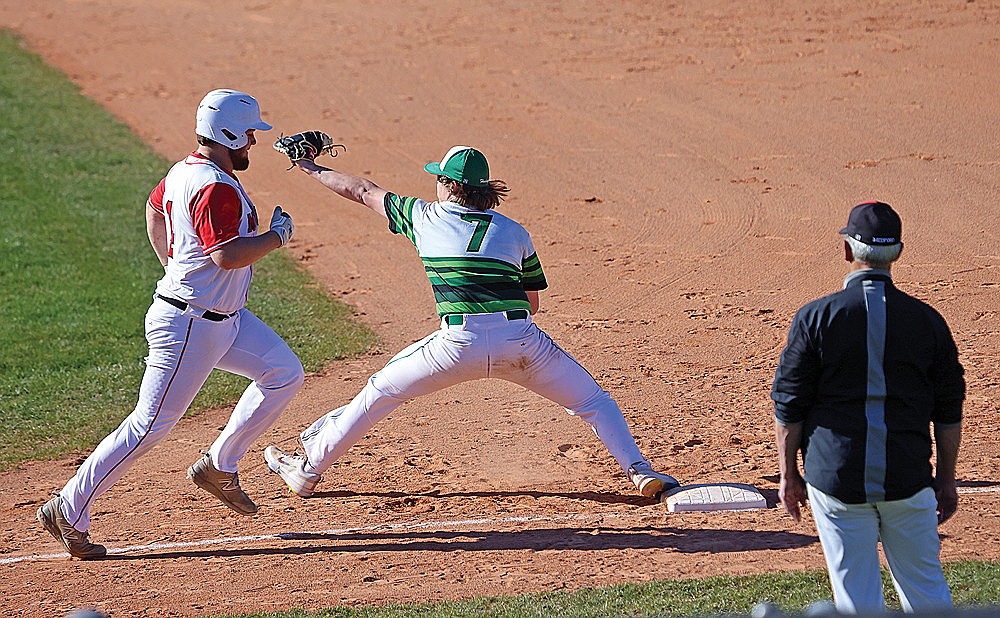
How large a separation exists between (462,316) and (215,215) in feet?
4.18

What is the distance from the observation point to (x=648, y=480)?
601 cm

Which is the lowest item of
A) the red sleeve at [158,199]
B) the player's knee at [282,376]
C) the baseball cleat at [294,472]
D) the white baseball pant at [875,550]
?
the baseball cleat at [294,472]

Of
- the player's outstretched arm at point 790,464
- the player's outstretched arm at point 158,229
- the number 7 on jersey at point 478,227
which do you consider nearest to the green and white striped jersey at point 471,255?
the number 7 on jersey at point 478,227

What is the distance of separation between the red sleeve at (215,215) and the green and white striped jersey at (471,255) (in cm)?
89

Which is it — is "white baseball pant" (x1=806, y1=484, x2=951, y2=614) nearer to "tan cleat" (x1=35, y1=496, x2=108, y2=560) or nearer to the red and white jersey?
the red and white jersey

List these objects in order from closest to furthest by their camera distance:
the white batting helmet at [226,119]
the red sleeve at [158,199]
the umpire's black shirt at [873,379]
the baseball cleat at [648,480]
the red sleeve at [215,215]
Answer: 1. the umpire's black shirt at [873,379]
2. the red sleeve at [215,215]
3. the white batting helmet at [226,119]
4. the red sleeve at [158,199]
5. the baseball cleat at [648,480]

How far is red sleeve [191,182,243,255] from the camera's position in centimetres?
543

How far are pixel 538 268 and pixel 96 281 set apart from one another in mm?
6313

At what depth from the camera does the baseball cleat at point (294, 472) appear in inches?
250

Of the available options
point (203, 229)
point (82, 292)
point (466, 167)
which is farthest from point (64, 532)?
point (82, 292)

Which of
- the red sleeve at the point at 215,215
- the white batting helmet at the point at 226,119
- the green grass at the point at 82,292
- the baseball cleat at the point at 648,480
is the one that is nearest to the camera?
the red sleeve at the point at 215,215

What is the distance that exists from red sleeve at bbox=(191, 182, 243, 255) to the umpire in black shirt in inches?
109

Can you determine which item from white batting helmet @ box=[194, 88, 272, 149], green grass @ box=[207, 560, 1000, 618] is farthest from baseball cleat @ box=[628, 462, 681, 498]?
white batting helmet @ box=[194, 88, 272, 149]

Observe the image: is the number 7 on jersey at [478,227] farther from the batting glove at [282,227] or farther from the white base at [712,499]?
the white base at [712,499]
